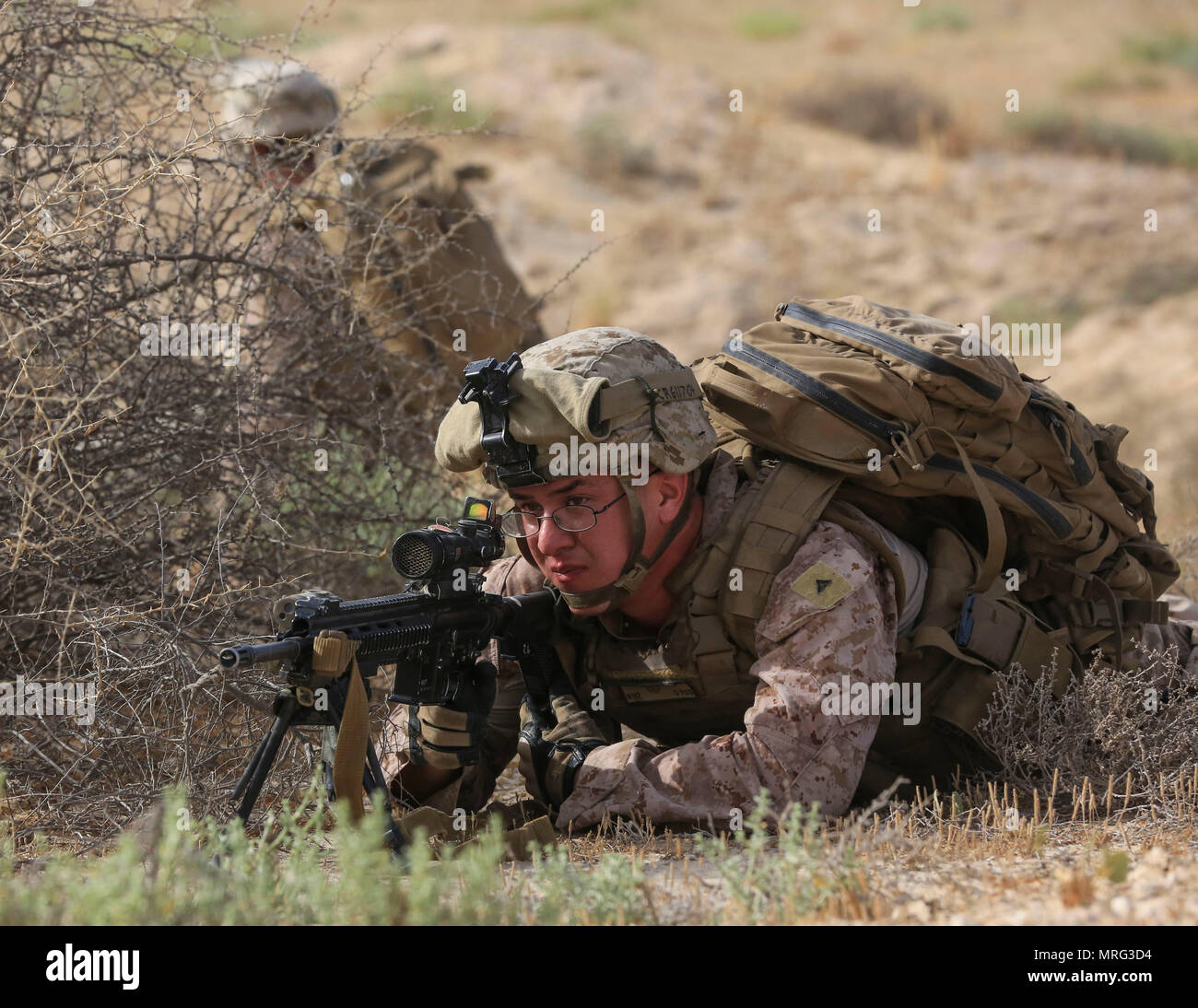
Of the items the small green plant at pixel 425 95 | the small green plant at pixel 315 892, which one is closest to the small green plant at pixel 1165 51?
the small green plant at pixel 425 95

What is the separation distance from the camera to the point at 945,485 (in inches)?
156

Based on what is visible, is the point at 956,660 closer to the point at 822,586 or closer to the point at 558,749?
the point at 822,586

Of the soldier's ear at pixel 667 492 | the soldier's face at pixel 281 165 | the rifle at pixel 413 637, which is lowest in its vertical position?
the rifle at pixel 413 637

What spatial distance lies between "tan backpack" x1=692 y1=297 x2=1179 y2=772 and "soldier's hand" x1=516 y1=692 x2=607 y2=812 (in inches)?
20.2

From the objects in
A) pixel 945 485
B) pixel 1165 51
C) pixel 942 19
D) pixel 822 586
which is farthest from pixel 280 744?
pixel 942 19

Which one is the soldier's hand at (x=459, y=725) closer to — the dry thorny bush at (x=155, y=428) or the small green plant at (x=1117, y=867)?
the dry thorny bush at (x=155, y=428)

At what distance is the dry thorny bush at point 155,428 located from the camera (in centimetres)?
396

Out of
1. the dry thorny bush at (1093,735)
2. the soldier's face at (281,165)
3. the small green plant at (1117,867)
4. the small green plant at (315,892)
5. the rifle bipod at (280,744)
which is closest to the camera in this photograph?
the small green plant at (315,892)

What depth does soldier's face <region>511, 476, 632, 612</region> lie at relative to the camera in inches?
143

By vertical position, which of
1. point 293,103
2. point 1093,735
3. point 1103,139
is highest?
point 1103,139

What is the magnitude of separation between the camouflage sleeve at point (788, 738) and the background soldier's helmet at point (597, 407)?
1.61 ft

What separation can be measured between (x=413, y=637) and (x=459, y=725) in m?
0.35

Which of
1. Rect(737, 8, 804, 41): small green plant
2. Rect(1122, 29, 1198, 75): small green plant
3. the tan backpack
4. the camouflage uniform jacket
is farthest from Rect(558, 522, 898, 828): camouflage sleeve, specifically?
Rect(737, 8, 804, 41): small green plant
